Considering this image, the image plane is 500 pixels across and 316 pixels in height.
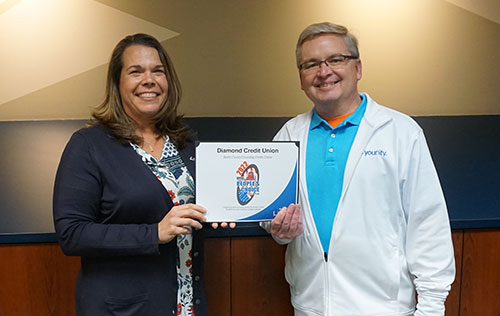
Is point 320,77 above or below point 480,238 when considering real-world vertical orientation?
above

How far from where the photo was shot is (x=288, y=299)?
1.48 meters

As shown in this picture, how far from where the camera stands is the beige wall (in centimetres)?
275

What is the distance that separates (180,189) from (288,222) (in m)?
0.29

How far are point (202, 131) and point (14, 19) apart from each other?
4.93 ft

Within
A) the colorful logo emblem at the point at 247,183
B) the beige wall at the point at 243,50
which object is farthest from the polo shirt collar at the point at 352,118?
the beige wall at the point at 243,50

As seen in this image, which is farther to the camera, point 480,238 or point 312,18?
point 312,18

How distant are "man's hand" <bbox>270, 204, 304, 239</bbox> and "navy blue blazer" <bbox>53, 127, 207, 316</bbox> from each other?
0.89ft

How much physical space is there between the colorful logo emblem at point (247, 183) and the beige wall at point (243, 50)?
1.93m

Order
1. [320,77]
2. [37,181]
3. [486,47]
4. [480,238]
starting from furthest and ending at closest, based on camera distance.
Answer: [486,47] → [37,181] → [480,238] → [320,77]

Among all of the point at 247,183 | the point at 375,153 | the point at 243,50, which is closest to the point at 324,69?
the point at 375,153

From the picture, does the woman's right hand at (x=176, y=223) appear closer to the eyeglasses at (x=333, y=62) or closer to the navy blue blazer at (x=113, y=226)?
the navy blue blazer at (x=113, y=226)

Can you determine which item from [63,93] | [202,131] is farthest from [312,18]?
[63,93]

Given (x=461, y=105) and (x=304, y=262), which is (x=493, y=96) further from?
(x=304, y=262)

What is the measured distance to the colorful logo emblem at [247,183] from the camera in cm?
104
